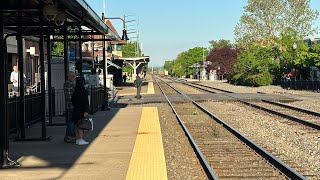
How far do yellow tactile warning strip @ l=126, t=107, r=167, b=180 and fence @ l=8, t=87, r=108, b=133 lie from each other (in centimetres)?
329

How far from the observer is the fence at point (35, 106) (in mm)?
12961

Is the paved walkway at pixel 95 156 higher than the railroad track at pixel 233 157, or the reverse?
the paved walkway at pixel 95 156

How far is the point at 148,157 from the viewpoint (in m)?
10.1

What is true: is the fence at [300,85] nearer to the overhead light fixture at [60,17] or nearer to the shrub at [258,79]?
the shrub at [258,79]

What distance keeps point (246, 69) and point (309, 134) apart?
5288 cm

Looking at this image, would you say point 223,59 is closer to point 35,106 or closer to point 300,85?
point 300,85

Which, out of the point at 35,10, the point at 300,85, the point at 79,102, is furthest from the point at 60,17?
the point at 300,85

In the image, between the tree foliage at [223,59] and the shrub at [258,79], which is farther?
the tree foliage at [223,59]

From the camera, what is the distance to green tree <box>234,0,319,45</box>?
6969 cm

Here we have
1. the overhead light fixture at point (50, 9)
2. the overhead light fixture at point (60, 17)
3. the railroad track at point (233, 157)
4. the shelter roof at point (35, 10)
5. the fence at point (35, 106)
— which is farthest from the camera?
the fence at point (35, 106)

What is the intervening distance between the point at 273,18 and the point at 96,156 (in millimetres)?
63704

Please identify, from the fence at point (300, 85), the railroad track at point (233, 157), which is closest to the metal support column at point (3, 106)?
the railroad track at point (233, 157)

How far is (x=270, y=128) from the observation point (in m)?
16.4

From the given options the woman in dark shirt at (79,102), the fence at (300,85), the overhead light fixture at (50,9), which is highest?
the overhead light fixture at (50,9)
